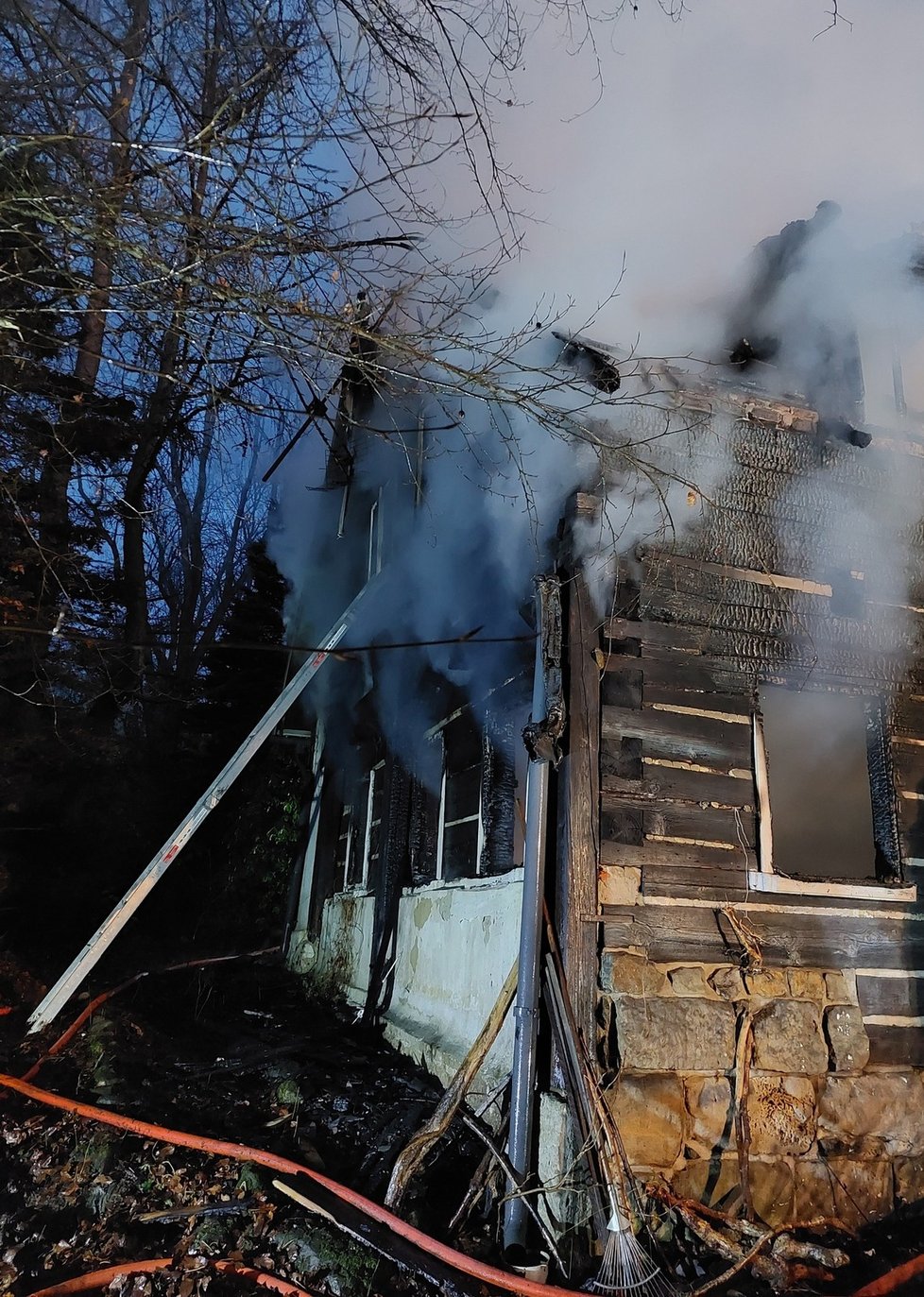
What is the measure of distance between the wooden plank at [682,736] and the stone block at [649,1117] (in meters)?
1.94

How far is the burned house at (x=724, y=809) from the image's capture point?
4.38 m

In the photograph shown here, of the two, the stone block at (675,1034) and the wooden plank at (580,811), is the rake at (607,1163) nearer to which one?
the wooden plank at (580,811)

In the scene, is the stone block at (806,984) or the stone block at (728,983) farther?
the stone block at (806,984)

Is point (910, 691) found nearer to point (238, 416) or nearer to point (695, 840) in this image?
point (695, 840)

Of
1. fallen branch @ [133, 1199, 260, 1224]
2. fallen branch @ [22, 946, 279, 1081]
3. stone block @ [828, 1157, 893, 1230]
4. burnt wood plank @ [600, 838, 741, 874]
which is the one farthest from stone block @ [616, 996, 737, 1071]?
fallen branch @ [22, 946, 279, 1081]

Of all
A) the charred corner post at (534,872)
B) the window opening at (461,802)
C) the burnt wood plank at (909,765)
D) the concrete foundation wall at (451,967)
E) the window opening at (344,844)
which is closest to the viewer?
the charred corner post at (534,872)

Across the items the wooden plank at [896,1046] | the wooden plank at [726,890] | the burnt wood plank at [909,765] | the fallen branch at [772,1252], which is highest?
the burnt wood plank at [909,765]

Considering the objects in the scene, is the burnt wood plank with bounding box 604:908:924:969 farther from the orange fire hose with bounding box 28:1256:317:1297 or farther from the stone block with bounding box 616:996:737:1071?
the orange fire hose with bounding box 28:1256:317:1297

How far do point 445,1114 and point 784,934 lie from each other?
95.8 inches

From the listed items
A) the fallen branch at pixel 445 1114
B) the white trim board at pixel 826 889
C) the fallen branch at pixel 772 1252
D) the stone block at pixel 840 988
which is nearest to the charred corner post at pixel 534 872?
the fallen branch at pixel 445 1114

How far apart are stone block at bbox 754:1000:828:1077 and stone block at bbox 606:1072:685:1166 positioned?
24.4 inches

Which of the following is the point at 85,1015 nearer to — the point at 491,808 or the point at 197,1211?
the point at 197,1211

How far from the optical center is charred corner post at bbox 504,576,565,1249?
410 cm

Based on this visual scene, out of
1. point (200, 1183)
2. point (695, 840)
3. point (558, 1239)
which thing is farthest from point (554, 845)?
point (200, 1183)
